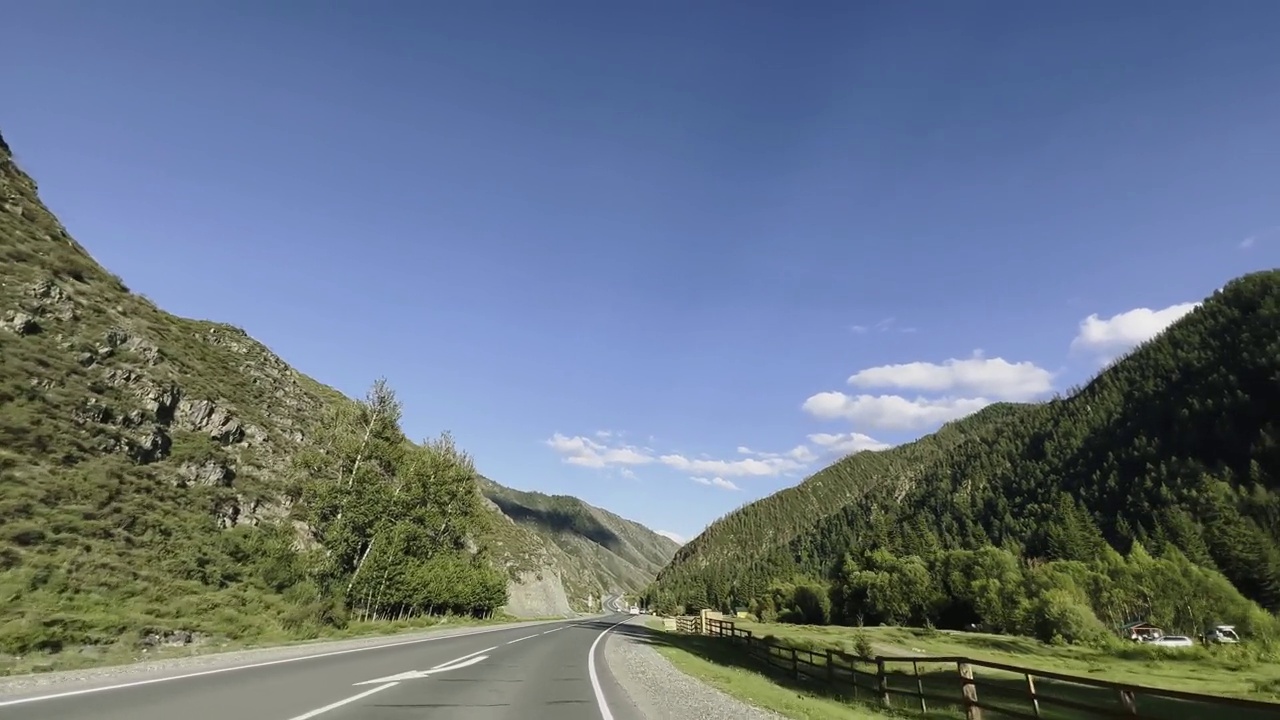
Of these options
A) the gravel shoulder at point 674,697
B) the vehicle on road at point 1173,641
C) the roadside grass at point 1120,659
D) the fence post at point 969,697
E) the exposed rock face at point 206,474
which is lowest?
the gravel shoulder at point 674,697

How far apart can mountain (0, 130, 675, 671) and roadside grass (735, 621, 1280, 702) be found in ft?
100

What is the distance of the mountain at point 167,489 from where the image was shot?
95.9ft

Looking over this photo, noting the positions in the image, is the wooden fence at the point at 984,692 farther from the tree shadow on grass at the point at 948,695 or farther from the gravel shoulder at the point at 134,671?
the gravel shoulder at the point at 134,671

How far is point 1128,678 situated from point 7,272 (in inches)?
3544

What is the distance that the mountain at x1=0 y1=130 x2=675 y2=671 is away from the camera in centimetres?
2923

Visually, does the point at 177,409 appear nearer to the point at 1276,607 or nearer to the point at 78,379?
the point at 78,379

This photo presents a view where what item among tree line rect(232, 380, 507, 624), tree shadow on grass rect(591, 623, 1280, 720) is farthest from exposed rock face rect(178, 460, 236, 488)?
tree shadow on grass rect(591, 623, 1280, 720)

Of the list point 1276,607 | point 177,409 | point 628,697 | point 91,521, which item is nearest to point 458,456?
point 177,409

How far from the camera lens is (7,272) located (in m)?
49.3

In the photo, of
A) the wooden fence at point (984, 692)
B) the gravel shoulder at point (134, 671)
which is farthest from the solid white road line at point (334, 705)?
the wooden fence at point (984, 692)

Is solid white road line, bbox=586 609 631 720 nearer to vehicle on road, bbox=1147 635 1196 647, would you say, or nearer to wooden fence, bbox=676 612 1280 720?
wooden fence, bbox=676 612 1280 720

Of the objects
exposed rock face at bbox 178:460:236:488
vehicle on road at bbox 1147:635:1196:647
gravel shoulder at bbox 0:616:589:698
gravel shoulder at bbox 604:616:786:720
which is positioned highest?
exposed rock face at bbox 178:460:236:488

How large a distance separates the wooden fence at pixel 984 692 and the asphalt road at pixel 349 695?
321 inches

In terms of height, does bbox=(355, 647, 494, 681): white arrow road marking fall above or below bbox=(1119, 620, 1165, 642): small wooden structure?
below
